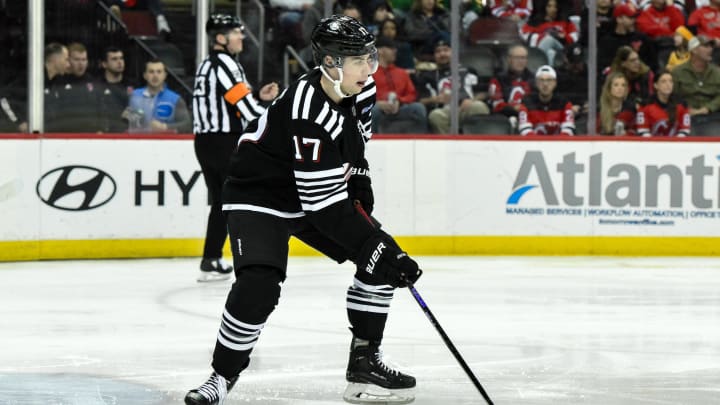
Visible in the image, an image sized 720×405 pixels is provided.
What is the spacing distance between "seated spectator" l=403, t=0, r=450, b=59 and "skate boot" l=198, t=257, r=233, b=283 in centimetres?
243

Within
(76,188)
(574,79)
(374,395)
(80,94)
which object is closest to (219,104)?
(76,188)

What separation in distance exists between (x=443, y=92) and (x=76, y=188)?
94.4 inches

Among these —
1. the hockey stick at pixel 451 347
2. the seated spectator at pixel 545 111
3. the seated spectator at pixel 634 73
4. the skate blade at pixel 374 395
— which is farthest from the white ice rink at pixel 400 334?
the seated spectator at pixel 634 73

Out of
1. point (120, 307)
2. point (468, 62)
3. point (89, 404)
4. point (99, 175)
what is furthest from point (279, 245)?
point (468, 62)

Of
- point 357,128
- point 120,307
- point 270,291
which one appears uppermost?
point 357,128

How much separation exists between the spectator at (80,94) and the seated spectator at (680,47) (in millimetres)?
3717

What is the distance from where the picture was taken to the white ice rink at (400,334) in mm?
3959

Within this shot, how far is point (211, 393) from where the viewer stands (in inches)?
135

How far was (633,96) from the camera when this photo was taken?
8.63 meters

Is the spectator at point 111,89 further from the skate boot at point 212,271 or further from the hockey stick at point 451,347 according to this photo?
the hockey stick at point 451,347

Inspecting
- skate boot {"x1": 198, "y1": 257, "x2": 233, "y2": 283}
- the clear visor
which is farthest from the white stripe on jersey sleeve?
skate boot {"x1": 198, "y1": 257, "x2": 233, "y2": 283}

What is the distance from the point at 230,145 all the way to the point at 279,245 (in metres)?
3.27

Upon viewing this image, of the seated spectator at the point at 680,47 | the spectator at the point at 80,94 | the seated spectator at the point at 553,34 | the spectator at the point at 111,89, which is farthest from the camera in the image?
the seated spectator at the point at 680,47

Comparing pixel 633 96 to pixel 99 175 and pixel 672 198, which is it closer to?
pixel 672 198
